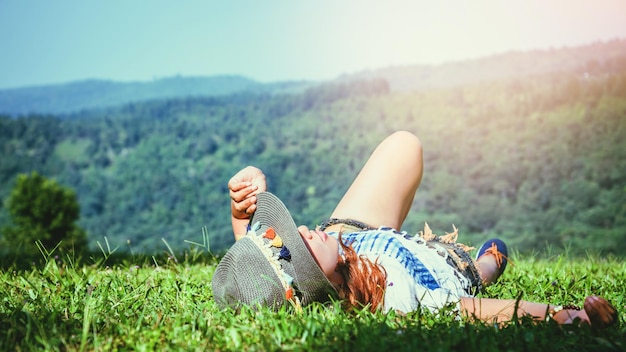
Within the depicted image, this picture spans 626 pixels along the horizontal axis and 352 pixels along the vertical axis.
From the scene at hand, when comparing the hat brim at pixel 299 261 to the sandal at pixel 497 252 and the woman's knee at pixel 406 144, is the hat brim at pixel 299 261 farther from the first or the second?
the sandal at pixel 497 252

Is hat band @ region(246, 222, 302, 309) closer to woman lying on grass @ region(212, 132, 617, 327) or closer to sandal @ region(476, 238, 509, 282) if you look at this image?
woman lying on grass @ region(212, 132, 617, 327)

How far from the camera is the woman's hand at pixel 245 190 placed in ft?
6.94

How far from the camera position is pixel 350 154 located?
10.2 m

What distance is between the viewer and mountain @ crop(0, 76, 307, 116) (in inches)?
431

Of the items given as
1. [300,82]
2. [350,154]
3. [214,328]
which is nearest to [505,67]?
[350,154]

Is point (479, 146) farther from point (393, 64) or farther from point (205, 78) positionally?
point (205, 78)

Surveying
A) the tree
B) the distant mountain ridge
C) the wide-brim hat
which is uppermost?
the distant mountain ridge

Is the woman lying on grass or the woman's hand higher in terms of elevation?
the woman's hand

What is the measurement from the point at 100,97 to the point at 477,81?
657cm

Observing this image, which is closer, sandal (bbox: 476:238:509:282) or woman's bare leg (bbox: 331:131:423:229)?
woman's bare leg (bbox: 331:131:423:229)

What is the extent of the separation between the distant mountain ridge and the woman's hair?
7.94 meters

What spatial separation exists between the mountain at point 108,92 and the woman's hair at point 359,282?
29.2 feet

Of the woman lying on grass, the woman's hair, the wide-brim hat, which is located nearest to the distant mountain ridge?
the woman lying on grass

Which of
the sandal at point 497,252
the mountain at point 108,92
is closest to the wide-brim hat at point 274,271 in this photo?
the sandal at point 497,252
